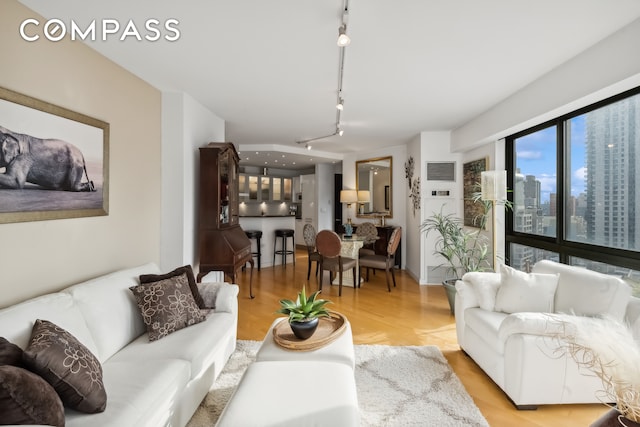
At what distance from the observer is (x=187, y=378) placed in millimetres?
1863

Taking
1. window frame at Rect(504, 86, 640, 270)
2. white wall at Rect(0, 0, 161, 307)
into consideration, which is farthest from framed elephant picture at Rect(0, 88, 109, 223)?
window frame at Rect(504, 86, 640, 270)

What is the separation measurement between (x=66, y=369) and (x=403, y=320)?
3.19 metres

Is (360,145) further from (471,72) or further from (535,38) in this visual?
(535,38)

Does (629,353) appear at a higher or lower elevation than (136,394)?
higher

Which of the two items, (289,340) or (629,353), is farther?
(289,340)

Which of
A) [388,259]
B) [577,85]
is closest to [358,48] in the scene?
[577,85]

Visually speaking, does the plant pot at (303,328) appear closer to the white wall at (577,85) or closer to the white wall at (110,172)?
the white wall at (110,172)

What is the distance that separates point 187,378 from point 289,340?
0.65m

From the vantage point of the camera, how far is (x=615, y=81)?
228cm

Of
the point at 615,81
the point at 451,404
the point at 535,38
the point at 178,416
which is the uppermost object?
the point at 535,38

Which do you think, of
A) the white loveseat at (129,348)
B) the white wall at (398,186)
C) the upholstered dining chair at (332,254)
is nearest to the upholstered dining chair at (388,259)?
the upholstered dining chair at (332,254)

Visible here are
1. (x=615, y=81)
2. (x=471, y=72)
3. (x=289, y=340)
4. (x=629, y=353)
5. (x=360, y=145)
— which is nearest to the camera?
(x=629, y=353)

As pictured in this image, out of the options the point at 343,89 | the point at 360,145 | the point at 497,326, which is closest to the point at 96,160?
the point at 343,89

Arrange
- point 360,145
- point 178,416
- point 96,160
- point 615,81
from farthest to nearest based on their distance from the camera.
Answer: point 360,145, point 96,160, point 615,81, point 178,416
